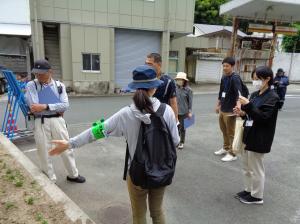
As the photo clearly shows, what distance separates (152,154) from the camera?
7.47 feet

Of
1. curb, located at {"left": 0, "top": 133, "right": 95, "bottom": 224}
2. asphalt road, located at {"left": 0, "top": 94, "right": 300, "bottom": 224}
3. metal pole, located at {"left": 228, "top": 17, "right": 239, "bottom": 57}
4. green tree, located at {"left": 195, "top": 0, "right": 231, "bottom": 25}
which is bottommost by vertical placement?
asphalt road, located at {"left": 0, "top": 94, "right": 300, "bottom": 224}

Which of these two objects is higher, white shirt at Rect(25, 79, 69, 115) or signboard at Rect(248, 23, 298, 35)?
signboard at Rect(248, 23, 298, 35)

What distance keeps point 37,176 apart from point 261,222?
299 cm

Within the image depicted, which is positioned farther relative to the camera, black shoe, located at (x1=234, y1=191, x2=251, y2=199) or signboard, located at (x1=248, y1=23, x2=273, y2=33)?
signboard, located at (x1=248, y1=23, x2=273, y2=33)

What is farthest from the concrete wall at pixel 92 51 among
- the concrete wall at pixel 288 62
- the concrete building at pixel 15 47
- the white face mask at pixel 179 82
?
the concrete wall at pixel 288 62

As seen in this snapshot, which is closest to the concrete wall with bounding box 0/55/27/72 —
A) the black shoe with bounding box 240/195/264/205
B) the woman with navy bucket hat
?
the black shoe with bounding box 240/195/264/205

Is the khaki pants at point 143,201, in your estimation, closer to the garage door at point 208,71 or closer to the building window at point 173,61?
the building window at point 173,61

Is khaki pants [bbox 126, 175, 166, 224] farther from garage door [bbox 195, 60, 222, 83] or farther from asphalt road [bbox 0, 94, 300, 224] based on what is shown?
garage door [bbox 195, 60, 222, 83]

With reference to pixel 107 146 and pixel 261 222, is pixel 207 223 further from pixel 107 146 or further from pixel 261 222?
pixel 107 146

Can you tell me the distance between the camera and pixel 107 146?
6227 millimetres

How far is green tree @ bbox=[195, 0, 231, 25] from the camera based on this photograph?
3034 centimetres

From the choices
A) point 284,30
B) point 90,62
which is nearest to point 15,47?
point 90,62

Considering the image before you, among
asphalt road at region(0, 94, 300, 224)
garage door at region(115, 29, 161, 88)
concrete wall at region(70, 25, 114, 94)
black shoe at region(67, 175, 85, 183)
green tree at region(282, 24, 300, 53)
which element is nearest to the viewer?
asphalt road at region(0, 94, 300, 224)

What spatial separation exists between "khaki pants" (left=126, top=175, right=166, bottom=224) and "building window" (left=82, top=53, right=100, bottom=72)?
45.7 ft
